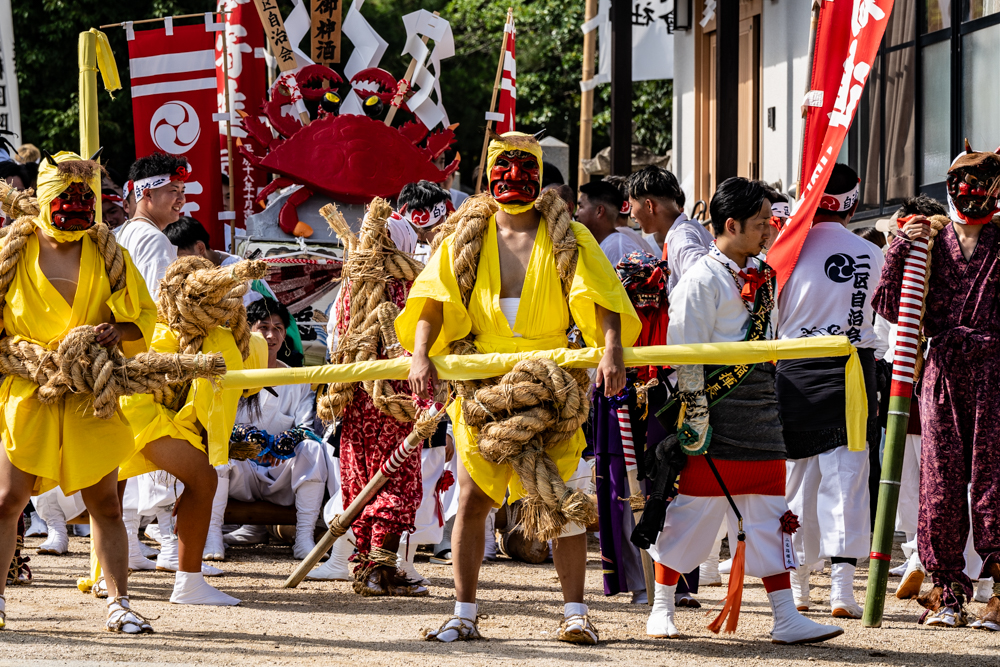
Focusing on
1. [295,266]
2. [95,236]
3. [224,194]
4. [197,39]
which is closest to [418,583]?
[95,236]

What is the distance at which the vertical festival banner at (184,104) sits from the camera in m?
10.3

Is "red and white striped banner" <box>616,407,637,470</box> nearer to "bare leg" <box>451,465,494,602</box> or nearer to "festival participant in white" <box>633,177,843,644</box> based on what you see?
"festival participant in white" <box>633,177,843,644</box>

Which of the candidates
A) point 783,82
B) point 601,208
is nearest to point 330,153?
point 601,208

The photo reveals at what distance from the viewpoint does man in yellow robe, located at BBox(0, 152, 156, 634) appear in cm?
505

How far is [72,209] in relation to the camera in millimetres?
5137

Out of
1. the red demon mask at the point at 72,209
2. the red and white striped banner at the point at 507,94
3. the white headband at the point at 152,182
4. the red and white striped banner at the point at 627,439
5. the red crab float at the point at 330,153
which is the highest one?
the red and white striped banner at the point at 507,94

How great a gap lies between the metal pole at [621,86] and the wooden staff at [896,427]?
6.45 meters

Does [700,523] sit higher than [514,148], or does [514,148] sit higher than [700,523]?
[514,148]

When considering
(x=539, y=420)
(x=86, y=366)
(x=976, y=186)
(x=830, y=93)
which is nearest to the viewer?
(x=539, y=420)

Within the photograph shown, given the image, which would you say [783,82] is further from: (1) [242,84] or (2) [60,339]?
(2) [60,339]

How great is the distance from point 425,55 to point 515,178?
18.6 ft

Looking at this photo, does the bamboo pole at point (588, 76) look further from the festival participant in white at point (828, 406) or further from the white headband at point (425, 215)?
the festival participant in white at point (828, 406)

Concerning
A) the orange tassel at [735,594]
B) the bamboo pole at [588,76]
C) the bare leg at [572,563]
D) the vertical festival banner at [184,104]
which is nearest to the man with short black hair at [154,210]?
the bare leg at [572,563]

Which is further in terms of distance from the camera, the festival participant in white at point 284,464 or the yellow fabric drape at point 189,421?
the festival participant in white at point 284,464
